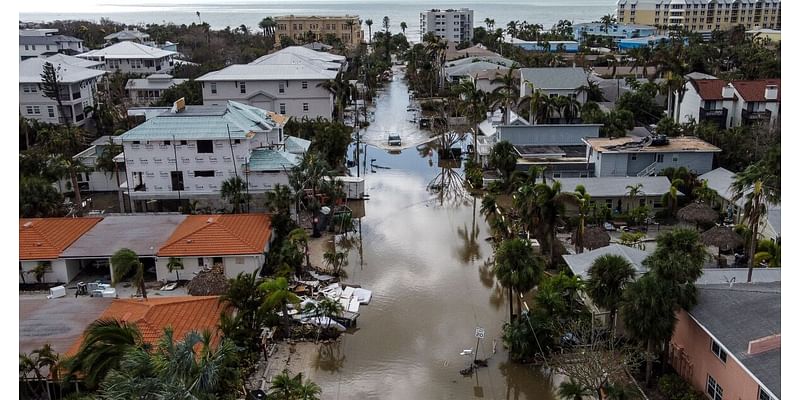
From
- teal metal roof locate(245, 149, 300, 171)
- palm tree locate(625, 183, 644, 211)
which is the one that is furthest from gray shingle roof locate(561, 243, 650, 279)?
teal metal roof locate(245, 149, 300, 171)

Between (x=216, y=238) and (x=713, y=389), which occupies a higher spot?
(x=216, y=238)

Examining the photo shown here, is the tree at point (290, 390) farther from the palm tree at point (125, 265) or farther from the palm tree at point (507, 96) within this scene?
the palm tree at point (507, 96)

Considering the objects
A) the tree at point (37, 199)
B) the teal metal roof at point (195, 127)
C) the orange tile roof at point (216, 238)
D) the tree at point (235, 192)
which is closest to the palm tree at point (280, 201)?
the orange tile roof at point (216, 238)

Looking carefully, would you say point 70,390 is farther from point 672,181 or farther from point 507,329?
point 672,181

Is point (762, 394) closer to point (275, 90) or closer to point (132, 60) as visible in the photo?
point (275, 90)

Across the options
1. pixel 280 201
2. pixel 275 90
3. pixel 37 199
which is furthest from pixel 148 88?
pixel 280 201

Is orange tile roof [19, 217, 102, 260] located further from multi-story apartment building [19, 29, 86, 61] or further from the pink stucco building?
multi-story apartment building [19, 29, 86, 61]
